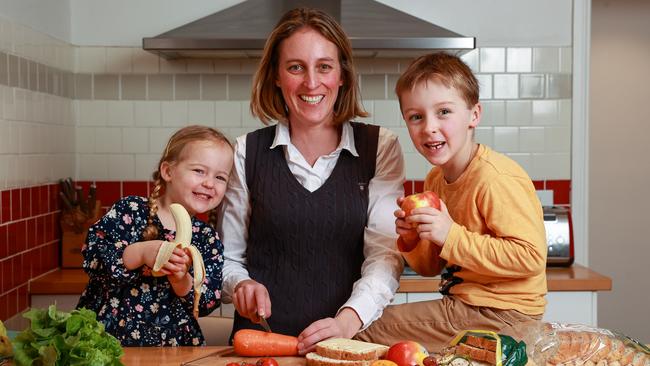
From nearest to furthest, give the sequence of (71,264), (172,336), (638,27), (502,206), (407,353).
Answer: (407,353)
(502,206)
(172,336)
(71,264)
(638,27)

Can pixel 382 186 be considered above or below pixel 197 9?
below

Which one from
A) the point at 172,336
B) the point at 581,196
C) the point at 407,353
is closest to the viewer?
the point at 407,353

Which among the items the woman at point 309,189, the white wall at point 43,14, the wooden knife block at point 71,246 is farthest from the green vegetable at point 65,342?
the wooden knife block at point 71,246

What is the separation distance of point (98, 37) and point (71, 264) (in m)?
1.02

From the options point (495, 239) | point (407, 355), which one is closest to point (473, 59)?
point (495, 239)

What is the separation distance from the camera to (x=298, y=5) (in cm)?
351

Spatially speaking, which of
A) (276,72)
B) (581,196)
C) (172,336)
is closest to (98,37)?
(276,72)

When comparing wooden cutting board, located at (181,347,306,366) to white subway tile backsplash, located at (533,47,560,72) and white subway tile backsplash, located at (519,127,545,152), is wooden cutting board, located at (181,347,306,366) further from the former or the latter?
white subway tile backsplash, located at (533,47,560,72)

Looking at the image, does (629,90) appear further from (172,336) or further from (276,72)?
(172,336)

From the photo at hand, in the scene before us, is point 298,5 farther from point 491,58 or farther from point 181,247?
point 181,247

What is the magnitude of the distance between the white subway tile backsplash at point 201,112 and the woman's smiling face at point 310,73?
1698 millimetres

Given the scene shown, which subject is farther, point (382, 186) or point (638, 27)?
point (638, 27)

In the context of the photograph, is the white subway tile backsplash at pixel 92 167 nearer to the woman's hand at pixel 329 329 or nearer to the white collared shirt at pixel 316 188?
the white collared shirt at pixel 316 188

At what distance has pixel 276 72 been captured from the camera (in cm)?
224
